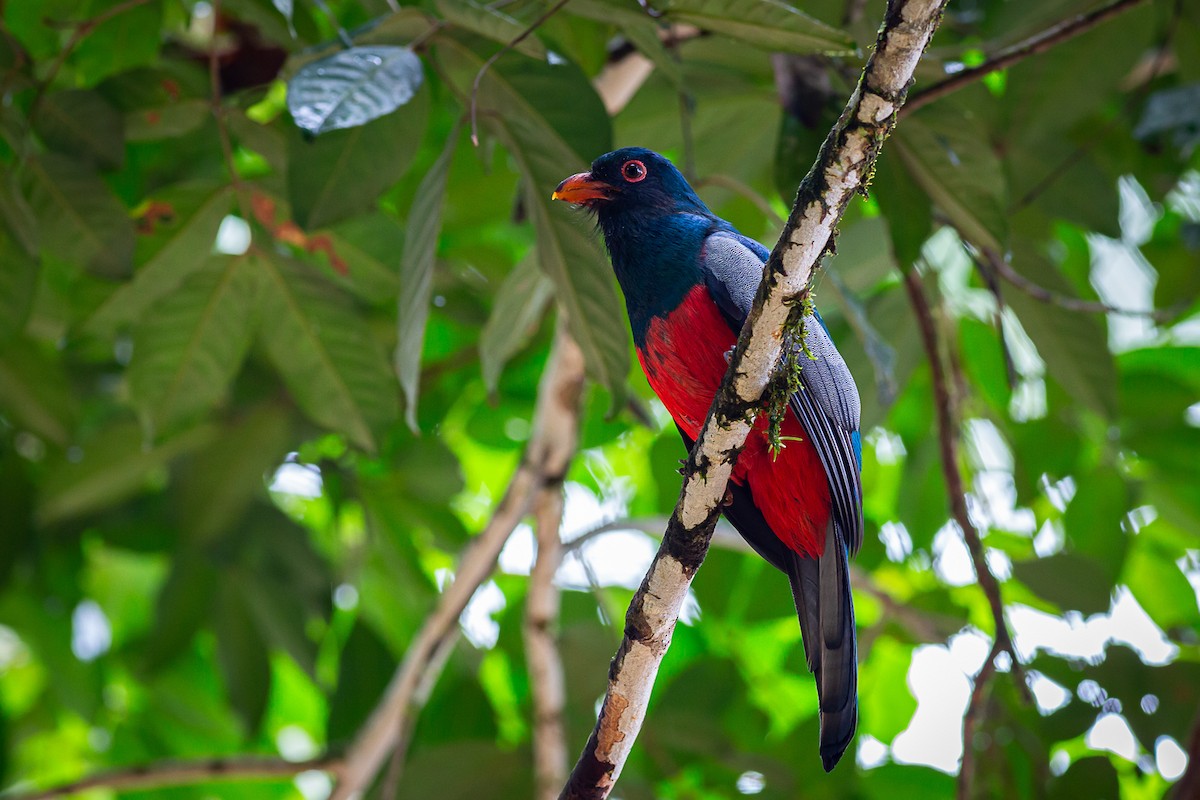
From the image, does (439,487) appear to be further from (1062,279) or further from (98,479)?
(1062,279)

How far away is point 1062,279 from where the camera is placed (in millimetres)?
3201

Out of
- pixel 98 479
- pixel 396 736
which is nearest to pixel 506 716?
pixel 396 736

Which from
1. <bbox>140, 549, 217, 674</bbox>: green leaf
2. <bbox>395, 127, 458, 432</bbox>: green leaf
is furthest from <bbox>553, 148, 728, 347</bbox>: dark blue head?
<bbox>140, 549, 217, 674</bbox>: green leaf

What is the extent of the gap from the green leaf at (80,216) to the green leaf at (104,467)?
1.25m

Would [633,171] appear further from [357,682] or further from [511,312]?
[357,682]

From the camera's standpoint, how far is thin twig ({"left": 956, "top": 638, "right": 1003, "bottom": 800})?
9.00 feet

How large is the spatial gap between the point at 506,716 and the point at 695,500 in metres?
3.45

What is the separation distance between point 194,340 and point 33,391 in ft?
3.29

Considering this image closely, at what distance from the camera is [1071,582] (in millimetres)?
3219

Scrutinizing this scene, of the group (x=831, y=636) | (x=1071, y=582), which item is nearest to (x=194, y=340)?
(x=831, y=636)

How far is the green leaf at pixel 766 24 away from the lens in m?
2.20

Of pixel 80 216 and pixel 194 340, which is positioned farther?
pixel 194 340

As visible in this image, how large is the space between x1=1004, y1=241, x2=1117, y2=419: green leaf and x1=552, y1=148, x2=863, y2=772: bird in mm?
1044

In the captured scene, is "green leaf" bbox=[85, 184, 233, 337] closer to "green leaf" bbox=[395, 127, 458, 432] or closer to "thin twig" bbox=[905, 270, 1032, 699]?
"green leaf" bbox=[395, 127, 458, 432]
